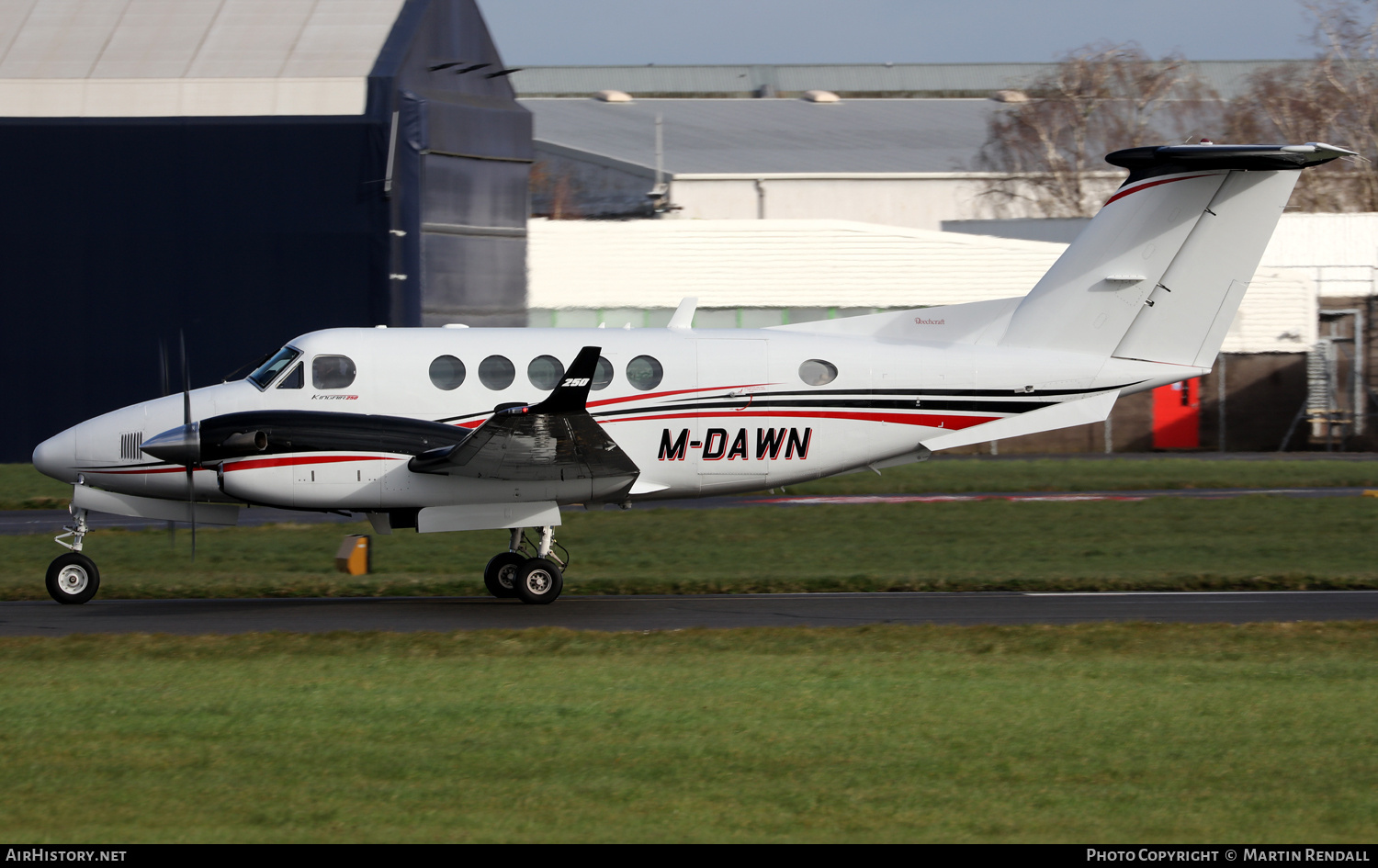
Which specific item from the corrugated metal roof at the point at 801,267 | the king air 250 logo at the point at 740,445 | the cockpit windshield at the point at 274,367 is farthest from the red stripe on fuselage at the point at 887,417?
the corrugated metal roof at the point at 801,267

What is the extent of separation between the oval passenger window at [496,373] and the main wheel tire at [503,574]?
1.87 meters

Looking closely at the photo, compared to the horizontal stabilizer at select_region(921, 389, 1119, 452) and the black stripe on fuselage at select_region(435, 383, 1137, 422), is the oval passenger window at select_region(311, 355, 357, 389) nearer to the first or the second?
the black stripe on fuselage at select_region(435, 383, 1137, 422)

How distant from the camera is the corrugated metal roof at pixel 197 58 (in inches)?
1097


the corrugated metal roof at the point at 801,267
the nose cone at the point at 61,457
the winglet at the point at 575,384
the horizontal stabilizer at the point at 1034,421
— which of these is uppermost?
the corrugated metal roof at the point at 801,267

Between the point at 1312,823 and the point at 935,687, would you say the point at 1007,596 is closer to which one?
the point at 935,687

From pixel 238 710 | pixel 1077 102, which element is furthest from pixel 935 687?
pixel 1077 102

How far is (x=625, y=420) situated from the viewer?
1475 cm

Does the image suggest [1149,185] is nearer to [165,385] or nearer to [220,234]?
[165,385]

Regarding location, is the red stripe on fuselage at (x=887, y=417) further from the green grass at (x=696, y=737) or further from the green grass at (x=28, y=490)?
the green grass at (x=28, y=490)

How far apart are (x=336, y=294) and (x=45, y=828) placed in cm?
2183

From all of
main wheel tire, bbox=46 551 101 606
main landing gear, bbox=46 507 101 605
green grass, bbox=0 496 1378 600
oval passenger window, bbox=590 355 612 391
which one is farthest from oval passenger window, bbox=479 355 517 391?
main wheel tire, bbox=46 551 101 606

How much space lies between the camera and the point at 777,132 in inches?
2338

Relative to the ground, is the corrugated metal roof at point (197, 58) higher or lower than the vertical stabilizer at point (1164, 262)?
higher

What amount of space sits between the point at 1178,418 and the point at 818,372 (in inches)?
895
